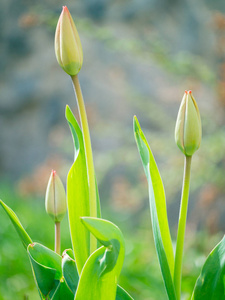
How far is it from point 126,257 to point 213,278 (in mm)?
984

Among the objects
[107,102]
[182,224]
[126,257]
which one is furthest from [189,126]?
[107,102]

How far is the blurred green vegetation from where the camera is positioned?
1.03 meters

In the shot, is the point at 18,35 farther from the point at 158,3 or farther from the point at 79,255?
the point at 79,255

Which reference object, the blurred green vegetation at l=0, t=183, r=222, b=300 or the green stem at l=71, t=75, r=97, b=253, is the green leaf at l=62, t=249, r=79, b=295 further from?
the blurred green vegetation at l=0, t=183, r=222, b=300

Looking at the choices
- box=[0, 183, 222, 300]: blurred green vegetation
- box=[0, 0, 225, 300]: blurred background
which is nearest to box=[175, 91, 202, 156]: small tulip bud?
box=[0, 183, 222, 300]: blurred green vegetation

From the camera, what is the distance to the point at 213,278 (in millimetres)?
397

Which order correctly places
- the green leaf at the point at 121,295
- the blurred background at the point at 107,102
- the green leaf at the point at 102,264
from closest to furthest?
the green leaf at the point at 102,264 → the green leaf at the point at 121,295 → the blurred background at the point at 107,102

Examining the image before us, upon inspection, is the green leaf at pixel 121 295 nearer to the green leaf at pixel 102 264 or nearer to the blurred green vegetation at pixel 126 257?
the green leaf at pixel 102 264

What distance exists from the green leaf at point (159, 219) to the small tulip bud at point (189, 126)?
0.13 feet

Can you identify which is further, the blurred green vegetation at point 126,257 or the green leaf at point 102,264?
the blurred green vegetation at point 126,257

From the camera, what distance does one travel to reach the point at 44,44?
260 centimetres

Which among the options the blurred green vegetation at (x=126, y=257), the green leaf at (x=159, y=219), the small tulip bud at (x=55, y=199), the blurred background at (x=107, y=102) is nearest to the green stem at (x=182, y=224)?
the green leaf at (x=159, y=219)

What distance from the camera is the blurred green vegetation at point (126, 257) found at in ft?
3.39

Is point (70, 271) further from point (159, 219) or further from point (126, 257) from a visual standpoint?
point (126, 257)
